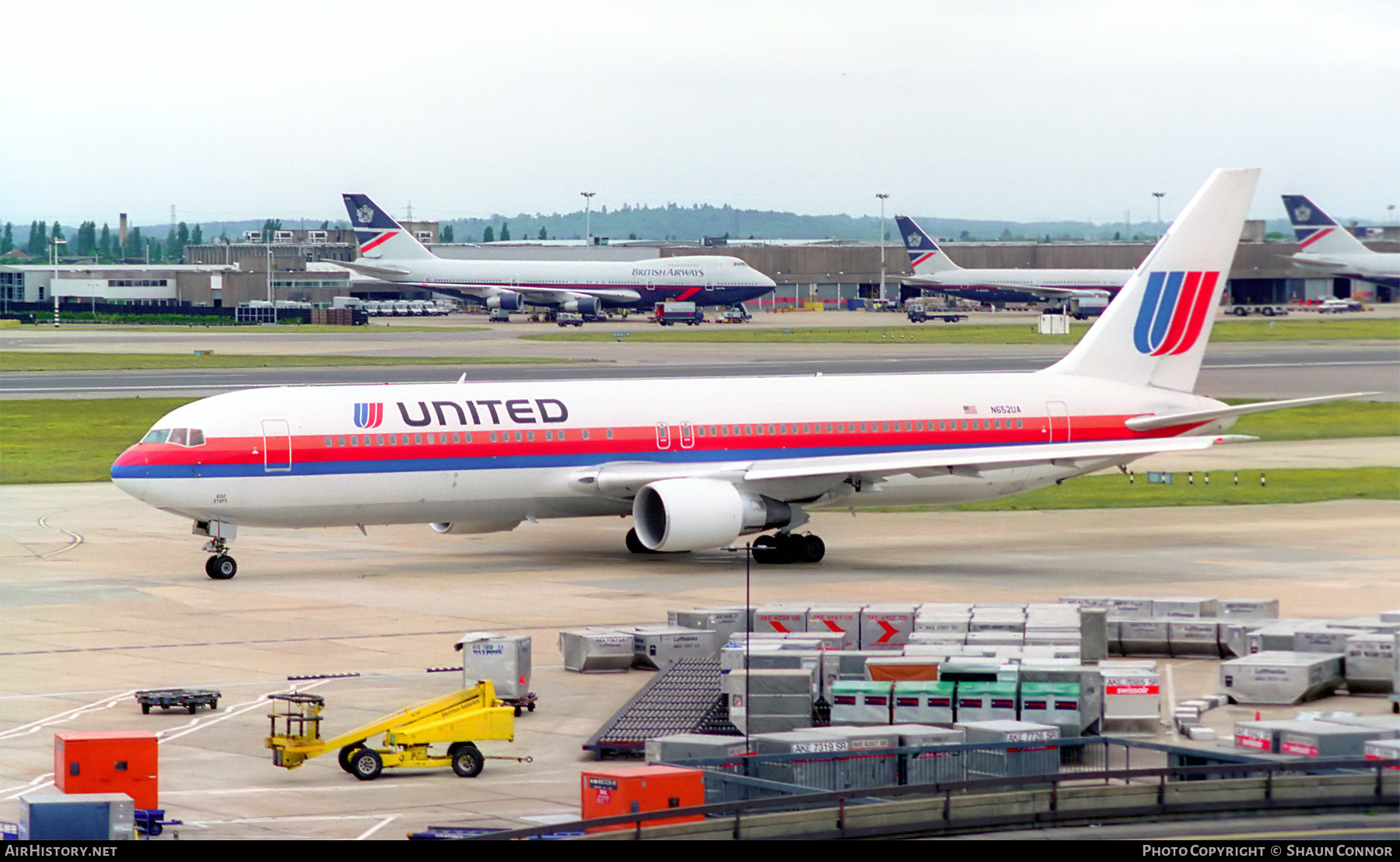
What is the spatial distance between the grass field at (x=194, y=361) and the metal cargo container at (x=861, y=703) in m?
86.7

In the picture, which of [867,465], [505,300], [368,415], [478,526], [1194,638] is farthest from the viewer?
[505,300]

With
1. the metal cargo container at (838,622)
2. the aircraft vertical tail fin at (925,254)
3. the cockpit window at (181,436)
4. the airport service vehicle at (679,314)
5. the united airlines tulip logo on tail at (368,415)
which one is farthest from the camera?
the aircraft vertical tail fin at (925,254)

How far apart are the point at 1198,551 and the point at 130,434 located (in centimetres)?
4661

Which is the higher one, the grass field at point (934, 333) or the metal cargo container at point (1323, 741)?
the grass field at point (934, 333)

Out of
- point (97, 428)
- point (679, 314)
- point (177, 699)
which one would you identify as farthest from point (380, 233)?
point (177, 699)

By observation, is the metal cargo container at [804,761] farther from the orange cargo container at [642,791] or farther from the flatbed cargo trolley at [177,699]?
the flatbed cargo trolley at [177,699]

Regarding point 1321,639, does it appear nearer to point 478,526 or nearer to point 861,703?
point 861,703

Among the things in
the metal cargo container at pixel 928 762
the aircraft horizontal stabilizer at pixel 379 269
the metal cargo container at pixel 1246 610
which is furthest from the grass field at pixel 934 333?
the metal cargo container at pixel 928 762

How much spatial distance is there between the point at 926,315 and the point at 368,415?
5455 inches

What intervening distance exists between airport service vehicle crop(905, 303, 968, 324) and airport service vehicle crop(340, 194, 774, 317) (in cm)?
1681

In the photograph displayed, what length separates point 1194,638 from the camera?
34031 millimetres

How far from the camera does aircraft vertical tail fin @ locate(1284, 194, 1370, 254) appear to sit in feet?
606

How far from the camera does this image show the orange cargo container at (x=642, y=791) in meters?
20.4

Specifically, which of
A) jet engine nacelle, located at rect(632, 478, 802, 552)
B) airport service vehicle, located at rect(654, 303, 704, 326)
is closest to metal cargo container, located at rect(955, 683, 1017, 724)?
A: jet engine nacelle, located at rect(632, 478, 802, 552)
